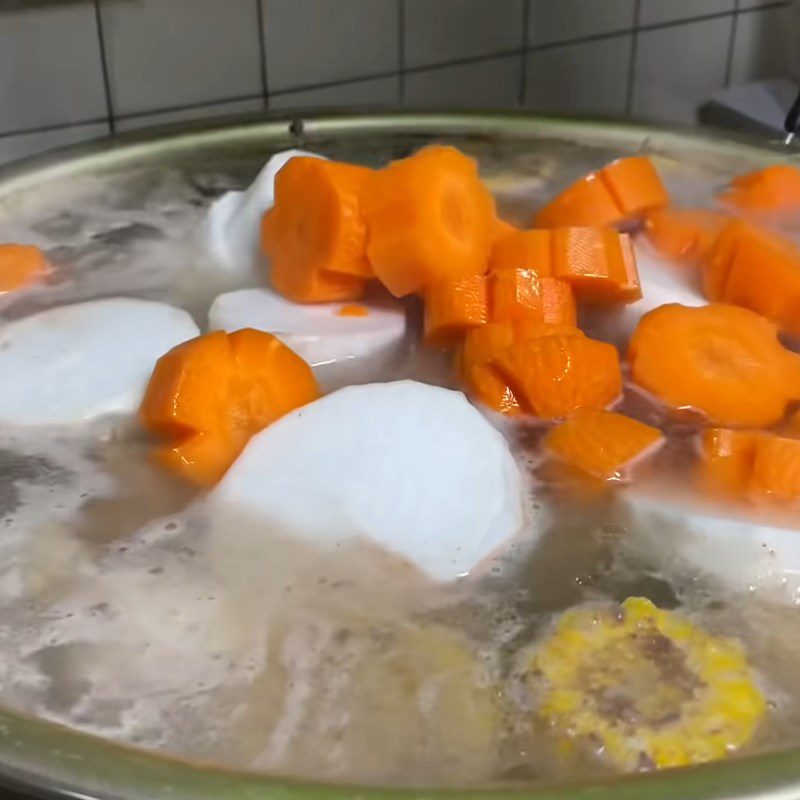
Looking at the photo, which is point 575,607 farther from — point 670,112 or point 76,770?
point 670,112

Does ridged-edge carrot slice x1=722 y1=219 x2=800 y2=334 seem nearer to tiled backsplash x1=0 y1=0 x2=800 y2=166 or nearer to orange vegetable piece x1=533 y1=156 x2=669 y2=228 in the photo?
orange vegetable piece x1=533 y1=156 x2=669 y2=228

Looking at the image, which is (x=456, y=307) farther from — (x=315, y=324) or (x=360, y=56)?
(x=360, y=56)

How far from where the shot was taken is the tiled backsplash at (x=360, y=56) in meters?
1.08

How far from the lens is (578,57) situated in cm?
136

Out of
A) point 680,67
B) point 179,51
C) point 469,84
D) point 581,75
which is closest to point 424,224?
point 179,51

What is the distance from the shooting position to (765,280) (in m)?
0.71

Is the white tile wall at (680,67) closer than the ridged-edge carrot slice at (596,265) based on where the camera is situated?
No

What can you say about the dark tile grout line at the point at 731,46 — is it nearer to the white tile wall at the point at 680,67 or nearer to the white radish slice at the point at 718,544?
the white tile wall at the point at 680,67

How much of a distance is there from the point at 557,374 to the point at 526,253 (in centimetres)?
12

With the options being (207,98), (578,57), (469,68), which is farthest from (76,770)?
(578,57)

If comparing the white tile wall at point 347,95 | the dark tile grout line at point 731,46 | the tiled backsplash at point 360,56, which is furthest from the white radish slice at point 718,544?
the dark tile grout line at point 731,46

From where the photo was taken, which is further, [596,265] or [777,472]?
[596,265]

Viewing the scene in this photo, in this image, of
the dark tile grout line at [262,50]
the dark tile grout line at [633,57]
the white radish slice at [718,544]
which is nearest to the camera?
the white radish slice at [718,544]

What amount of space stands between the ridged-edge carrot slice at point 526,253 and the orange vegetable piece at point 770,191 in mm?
262
